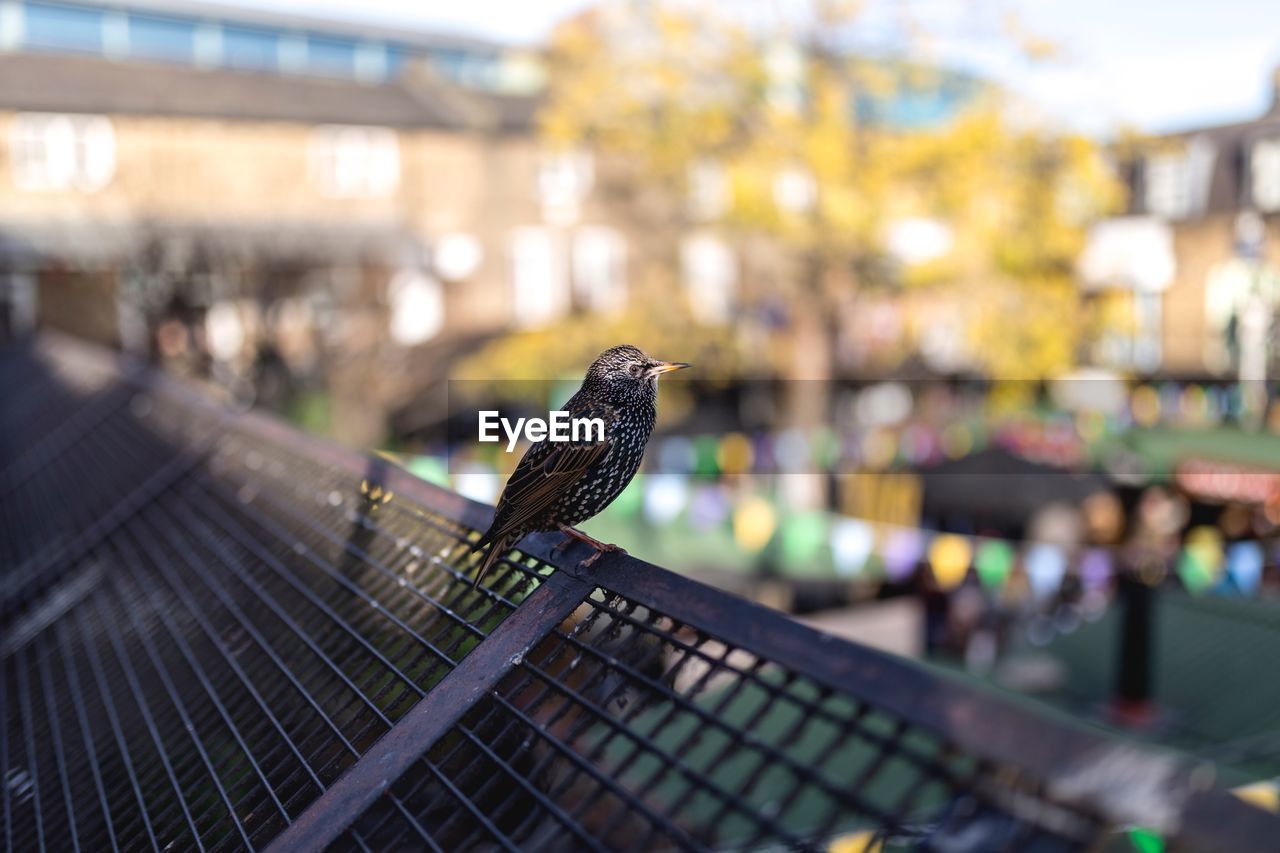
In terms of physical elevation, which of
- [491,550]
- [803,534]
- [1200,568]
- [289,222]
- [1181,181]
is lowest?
[1200,568]

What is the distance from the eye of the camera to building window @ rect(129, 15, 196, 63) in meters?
40.1

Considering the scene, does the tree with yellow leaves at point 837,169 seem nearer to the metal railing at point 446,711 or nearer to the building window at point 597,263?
the metal railing at point 446,711

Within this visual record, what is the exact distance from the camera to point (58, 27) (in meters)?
38.2

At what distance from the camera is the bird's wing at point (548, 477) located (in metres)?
2.19

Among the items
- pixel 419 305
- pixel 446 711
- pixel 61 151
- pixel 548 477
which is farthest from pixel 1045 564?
pixel 61 151

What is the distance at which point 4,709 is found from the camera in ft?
11.8

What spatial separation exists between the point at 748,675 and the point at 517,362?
567 inches

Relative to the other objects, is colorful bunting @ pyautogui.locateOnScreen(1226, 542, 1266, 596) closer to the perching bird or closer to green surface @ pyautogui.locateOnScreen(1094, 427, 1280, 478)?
green surface @ pyautogui.locateOnScreen(1094, 427, 1280, 478)

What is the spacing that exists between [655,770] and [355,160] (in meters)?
26.0

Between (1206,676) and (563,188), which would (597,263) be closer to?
(563,188)

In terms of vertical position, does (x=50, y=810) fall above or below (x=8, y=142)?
below

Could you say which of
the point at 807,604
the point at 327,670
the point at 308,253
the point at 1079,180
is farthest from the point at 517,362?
the point at 327,670

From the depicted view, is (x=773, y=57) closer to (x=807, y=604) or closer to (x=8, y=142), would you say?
(x=807, y=604)

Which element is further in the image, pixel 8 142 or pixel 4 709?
pixel 8 142
